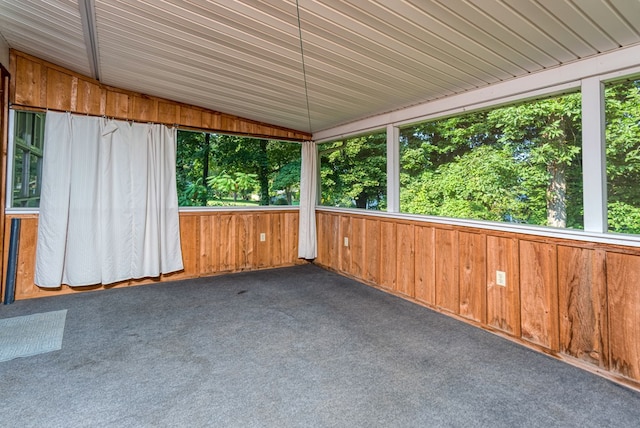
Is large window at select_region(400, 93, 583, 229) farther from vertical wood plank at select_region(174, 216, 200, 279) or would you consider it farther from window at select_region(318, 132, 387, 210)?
vertical wood plank at select_region(174, 216, 200, 279)

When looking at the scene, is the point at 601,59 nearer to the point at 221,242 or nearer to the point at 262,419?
the point at 262,419

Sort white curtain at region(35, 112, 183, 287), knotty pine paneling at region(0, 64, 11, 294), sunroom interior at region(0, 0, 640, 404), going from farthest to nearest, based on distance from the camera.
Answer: white curtain at region(35, 112, 183, 287)
knotty pine paneling at region(0, 64, 11, 294)
sunroom interior at region(0, 0, 640, 404)

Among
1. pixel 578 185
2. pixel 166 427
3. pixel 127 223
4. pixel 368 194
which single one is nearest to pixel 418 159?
pixel 368 194

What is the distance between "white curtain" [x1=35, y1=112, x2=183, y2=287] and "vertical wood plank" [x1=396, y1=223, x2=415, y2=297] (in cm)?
278

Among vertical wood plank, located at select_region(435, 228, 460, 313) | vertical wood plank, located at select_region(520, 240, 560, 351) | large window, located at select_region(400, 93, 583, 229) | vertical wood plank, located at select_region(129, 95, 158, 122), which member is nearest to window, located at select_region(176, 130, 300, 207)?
vertical wood plank, located at select_region(129, 95, 158, 122)

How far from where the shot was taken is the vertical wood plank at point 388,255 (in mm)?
3691

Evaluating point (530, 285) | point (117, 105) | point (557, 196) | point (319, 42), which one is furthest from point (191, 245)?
point (557, 196)

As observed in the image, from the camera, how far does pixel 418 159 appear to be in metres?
3.57

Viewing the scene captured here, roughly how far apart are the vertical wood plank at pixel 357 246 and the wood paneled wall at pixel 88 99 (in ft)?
7.34

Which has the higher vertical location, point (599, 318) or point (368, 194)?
point (368, 194)

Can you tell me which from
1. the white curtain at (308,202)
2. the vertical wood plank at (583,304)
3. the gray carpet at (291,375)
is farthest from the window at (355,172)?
the vertical wood plank at (583,304)

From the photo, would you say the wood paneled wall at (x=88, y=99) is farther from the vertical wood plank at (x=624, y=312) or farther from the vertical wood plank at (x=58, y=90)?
the vertical wood plank at (x=624, y=312)

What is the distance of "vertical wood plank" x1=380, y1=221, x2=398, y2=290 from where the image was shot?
3691 millimetres

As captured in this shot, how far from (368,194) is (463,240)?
156 centimetres
